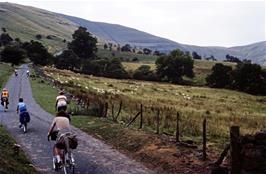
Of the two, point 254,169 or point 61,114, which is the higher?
point 61,114

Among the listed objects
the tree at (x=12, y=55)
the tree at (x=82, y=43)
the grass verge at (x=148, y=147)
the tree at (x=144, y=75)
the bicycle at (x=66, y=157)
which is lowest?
the tree at (x=144, y=75)

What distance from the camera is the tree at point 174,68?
391ft

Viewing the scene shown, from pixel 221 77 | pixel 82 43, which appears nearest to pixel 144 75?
pixel 221 77

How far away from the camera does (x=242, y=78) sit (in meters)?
101

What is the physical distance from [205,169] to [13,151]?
7.88 meters

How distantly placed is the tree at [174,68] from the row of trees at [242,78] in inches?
506

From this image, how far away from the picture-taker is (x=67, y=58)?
133625mm

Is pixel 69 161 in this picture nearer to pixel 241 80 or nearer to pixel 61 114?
pixel 61 114

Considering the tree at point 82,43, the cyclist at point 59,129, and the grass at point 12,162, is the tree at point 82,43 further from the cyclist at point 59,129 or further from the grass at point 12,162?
the cyclist at point 59,129

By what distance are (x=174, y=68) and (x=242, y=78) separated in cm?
2211

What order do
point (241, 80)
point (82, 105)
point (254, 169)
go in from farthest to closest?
point (241, 80) → point (82, 105) → point (254, 169)

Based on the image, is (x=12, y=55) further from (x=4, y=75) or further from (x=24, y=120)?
(x=24, y=120)

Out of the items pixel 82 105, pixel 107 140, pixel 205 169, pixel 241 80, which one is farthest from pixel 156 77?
pixel 205 169

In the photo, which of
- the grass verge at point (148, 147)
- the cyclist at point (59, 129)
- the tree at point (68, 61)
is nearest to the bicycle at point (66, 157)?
the cyclist at point (59, 129)
